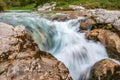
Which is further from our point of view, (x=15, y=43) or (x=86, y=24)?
(x=86, y=24)

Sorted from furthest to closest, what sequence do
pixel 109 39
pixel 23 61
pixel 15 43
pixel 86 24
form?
pixel 86 24 → pixel 109 39 → pixel 15 43 → pixel 23 61

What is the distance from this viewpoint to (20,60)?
284 inches

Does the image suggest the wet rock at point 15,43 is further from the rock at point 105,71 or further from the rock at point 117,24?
the rock at point 117,24

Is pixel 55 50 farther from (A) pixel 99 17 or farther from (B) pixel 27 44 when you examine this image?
(A) pixel 99 17

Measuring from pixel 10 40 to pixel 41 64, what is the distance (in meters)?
1.50

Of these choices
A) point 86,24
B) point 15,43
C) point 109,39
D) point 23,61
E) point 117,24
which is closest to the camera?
point 23,61

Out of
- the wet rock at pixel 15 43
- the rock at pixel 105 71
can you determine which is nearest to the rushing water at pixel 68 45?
the rock at pixel 105 71

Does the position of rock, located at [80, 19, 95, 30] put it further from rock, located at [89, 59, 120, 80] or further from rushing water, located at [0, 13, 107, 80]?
rock, located at [89, 59, 120, 80]

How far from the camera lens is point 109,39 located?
34.5 feet

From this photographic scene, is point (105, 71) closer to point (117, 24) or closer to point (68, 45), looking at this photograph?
point (68, 45)

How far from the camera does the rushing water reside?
9312 mm

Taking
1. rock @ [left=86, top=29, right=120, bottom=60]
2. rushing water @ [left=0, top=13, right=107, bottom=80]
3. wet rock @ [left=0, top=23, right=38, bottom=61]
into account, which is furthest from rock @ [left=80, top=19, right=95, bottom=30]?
wet rock @ [left=0, top=23, right=38, bottom=61]

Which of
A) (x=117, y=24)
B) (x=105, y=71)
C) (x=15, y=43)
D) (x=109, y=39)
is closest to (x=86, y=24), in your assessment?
(x=117, y=24)

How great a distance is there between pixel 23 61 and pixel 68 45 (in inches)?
145
